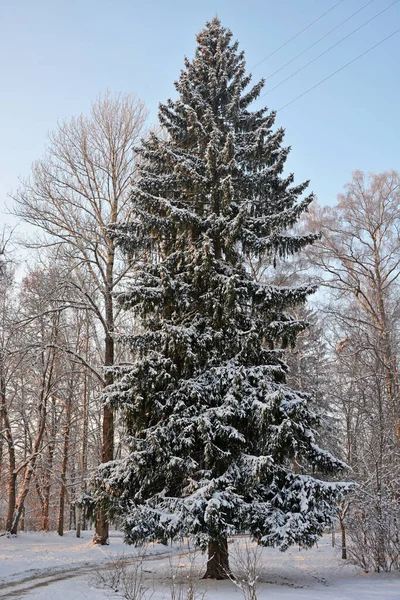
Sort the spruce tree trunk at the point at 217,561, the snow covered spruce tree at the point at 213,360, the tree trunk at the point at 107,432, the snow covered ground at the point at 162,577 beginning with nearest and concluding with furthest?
the snow covered ground at the point at 162,577 < the snow covered spruce tree at the point at 213,360 < the spruce tree trunk at the point at 217,561 < the tree trunk at the point at 107,432

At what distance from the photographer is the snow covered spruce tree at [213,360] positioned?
821 cm

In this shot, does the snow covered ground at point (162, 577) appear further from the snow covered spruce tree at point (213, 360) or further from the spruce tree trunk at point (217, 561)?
the snow covered spruce tree at point (213, 360)

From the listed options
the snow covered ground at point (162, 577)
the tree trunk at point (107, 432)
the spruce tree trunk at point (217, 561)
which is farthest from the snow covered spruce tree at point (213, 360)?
the tree trunk at point (107, 432)

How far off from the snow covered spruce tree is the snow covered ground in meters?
0.93

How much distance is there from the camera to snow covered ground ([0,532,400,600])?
7.68 metres

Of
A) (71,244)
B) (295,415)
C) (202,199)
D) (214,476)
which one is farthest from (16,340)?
(295,415)

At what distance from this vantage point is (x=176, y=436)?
8.73 m

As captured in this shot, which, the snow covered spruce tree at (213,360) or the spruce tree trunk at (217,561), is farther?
the spruce tree trunk at (217,561)

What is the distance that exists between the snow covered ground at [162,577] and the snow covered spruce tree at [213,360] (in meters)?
0.93

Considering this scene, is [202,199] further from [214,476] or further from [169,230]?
[214,476]

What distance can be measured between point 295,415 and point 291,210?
195 inches

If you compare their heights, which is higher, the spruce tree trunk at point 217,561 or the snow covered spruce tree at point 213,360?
the snow covered spruce tree at point 213,360

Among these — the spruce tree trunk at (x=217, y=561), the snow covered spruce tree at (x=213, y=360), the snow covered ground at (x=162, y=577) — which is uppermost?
the snow covered spruce tree at (x=213, y=360)

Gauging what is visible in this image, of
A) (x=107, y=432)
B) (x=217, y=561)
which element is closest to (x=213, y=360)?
(x=217, y=561)
